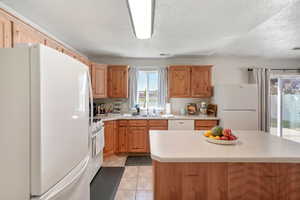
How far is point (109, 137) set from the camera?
3680 millimetres

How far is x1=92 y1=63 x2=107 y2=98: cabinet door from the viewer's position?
374cm

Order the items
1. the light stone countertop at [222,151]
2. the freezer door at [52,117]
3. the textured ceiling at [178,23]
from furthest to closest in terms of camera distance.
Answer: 1. the textured ceiling at [178,23]
2. the light stone countertop at [222,151]
3. the freezer door at [52,117]

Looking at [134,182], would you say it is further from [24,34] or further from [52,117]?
[24,34]

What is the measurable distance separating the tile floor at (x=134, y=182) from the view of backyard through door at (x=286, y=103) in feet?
12.6

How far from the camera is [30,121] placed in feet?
3.34

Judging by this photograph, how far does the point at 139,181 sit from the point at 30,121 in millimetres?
2183

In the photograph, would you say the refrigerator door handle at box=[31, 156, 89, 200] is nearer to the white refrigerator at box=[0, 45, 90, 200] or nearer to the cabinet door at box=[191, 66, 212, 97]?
the white refrigerator at box=[0, 45, 90, 200]

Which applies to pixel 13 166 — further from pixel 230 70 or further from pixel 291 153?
pixel 230 70

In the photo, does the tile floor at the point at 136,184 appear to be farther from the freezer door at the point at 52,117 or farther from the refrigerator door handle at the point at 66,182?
the freezer door at the point at 52,117

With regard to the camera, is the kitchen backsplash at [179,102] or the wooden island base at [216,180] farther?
the kitchen backsplash at [179,102]

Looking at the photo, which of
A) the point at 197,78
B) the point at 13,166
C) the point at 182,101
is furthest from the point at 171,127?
the point at 13,166

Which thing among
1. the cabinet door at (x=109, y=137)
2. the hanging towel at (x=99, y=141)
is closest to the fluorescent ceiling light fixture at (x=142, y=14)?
the hanging towel at (x=99, y=141)

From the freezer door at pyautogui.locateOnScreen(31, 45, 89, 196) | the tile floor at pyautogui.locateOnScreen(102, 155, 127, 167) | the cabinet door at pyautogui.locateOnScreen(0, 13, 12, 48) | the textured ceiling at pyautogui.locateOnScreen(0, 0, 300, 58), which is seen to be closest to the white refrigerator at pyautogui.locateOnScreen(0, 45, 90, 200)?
the freezer door at pyautogui.locateOnScreen(31, 45, 89, 196)

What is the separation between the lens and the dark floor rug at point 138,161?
136 inches
